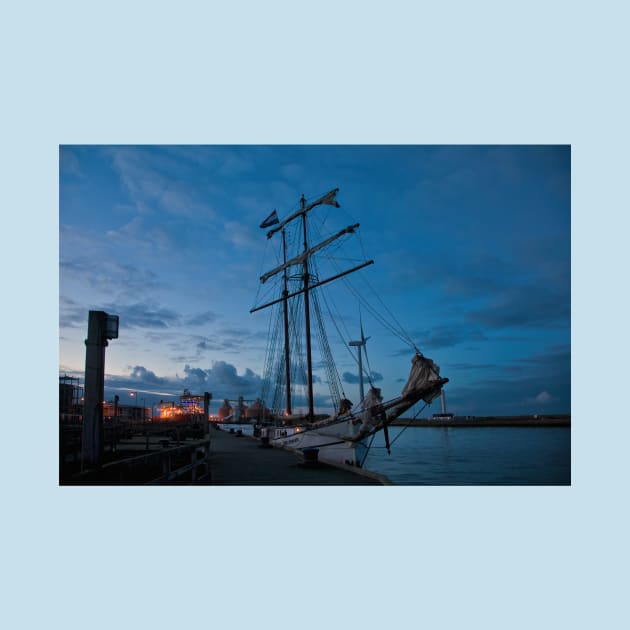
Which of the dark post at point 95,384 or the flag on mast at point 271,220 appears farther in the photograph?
the flag on mast at point 271,220

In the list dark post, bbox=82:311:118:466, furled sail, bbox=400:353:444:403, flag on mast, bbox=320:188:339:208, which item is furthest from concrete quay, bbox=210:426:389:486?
flag on mast, bbox=320:188:339:208

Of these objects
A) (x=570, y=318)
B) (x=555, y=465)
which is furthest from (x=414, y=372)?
(x=555, y=465)

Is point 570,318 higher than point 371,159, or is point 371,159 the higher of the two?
point 371,159

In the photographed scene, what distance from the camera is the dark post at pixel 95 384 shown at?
6.87 meters

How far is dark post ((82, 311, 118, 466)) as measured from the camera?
22.5ft

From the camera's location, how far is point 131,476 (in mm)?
8562

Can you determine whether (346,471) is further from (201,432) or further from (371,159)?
(201,432)

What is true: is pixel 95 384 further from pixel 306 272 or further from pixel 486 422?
pixel 486 422

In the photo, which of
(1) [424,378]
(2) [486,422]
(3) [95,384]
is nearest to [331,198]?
(1) [424,378]

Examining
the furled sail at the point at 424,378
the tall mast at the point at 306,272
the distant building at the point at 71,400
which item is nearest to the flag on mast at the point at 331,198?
the tall mast at the point at 306,272

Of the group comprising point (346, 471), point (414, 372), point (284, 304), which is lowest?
point (346, 471)

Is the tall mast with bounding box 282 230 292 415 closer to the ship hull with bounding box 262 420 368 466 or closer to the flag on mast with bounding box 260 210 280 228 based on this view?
the flag on mast with bounding box 260 210 280 228

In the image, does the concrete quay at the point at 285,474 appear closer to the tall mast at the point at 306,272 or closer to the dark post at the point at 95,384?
the dark post at the point at 95,384

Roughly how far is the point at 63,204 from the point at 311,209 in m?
15.0
